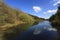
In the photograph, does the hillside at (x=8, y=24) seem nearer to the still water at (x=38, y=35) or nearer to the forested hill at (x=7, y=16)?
the forested hill at (x=7, y=16)

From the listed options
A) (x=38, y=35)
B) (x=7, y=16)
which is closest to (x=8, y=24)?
(x=7, y=16)

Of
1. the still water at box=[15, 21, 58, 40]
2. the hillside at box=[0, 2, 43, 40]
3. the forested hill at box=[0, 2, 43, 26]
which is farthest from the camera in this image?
the forested hill at box=[0, 2, 43, 26]

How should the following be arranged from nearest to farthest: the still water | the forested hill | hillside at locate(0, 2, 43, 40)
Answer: the still water, hillside at locate(0, 2, 43, 40), the forested hill

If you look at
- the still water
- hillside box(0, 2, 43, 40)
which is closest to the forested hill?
hillside box(0, 2, 43, 40)

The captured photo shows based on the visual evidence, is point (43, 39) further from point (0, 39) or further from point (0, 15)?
point (0, 15)

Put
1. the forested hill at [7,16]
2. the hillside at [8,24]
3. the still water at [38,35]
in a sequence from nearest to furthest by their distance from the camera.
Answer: the still water at [38,35] < the hillside at [8,24] < the forested hill at [7,16]

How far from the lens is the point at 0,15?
2087 inches

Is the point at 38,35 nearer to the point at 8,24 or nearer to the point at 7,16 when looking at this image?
the point at 8,24

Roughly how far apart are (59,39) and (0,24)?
33079 mm

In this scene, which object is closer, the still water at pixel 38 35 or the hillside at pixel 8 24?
the still water at pixel 38 35

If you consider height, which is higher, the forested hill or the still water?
the forested hill

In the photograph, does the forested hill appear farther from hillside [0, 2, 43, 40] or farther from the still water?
the still water

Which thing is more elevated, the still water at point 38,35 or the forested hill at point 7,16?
the forested hill at point 7,16

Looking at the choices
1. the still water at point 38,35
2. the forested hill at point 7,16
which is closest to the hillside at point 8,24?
the forested hill at point 7,16
